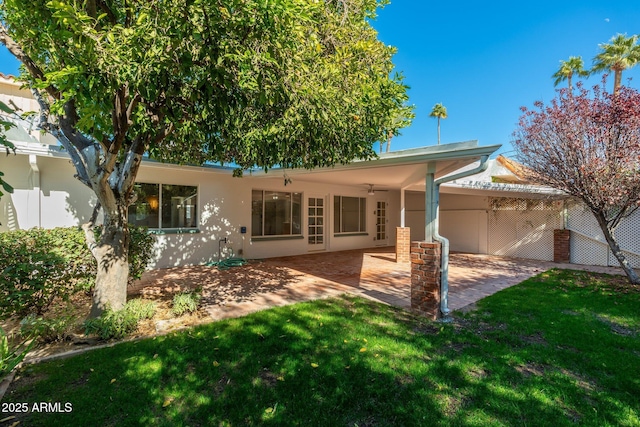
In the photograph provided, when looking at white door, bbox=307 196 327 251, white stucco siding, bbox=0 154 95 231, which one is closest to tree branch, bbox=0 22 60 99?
white stucco siding, bbox=0 154 95 231

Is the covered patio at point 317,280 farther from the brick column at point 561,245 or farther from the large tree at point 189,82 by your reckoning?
the large tree at point 189,82

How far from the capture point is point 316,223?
12102 millimetres

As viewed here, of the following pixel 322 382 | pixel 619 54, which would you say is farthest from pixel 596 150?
pixel 619 54

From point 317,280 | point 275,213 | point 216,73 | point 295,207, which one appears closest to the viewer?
point 216,73

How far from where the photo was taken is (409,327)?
14.5ft

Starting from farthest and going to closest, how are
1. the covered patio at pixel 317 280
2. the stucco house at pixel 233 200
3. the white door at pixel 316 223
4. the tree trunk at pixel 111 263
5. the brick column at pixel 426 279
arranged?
the white door at pixel 316 223, the stucco house at pixel 233 200, the covered patio at pixel 317 280, the brick column at pixel 426 279, the tree trunk at pixel 111 263

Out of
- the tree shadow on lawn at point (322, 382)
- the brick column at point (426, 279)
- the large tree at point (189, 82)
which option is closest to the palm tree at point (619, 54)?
the large tree at point (189, 82)

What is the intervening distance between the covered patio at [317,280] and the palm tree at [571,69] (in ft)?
53.3

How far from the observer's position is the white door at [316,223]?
39.0 feet

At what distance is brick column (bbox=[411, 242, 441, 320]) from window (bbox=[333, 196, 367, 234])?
775 cm

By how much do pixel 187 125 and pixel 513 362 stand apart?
514 centimetres

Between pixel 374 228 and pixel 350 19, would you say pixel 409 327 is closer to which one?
pixel 350 19

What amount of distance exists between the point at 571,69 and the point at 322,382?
1000 inches

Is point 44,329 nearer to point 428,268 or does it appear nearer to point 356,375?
point 356,375
